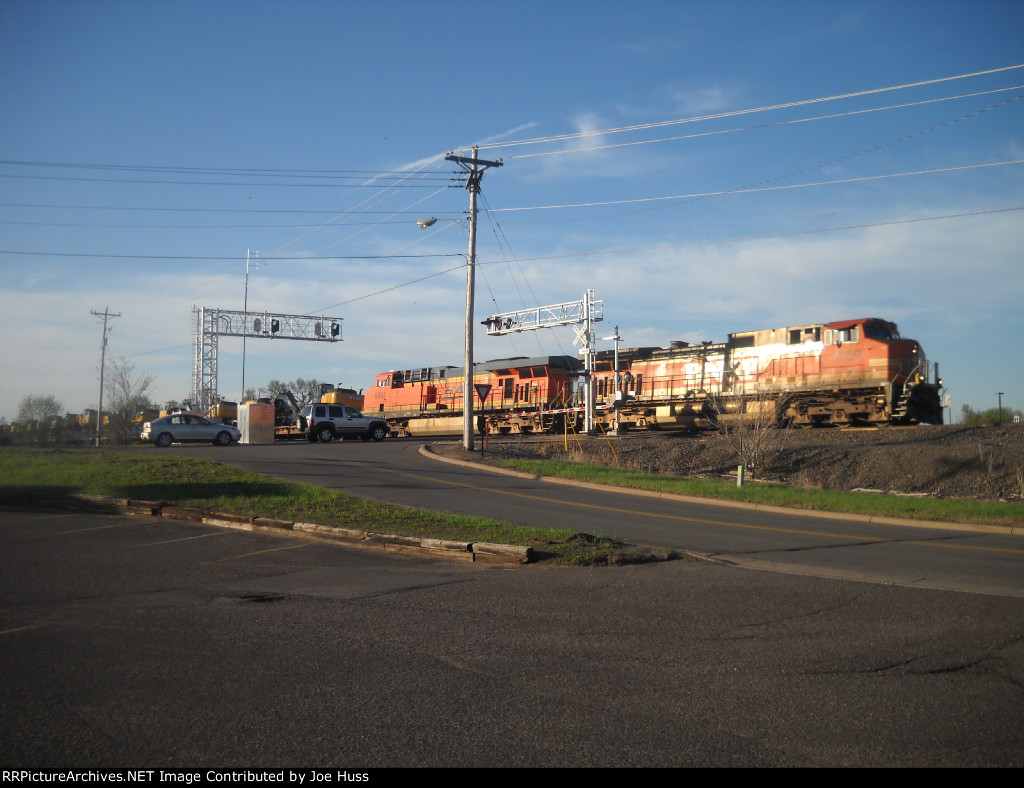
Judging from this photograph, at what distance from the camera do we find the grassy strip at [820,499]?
15578 millimetres

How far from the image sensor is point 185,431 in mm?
33750

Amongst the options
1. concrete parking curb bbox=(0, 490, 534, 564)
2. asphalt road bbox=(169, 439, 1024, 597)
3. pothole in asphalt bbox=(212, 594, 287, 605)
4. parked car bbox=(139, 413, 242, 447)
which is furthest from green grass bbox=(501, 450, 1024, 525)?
parked car bbox=(139, 413, 242, 447)

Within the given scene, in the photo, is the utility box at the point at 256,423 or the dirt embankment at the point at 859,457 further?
the utility box at the point at 256,423

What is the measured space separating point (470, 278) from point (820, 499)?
14844 millimetres

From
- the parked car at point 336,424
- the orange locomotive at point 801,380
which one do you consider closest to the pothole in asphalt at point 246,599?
the orange locomotive at point 801,380

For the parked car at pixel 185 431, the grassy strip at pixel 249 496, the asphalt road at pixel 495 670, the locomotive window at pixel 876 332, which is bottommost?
the asphalt road at pixel 495 670

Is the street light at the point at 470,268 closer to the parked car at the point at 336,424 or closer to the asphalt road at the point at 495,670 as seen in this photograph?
the parked car at the point at 336,424

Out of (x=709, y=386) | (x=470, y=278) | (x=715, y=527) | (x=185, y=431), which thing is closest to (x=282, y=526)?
(x=715, y=527)

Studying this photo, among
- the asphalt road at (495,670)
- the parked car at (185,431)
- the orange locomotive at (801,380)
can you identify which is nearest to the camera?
the asphalt road at (495,670)

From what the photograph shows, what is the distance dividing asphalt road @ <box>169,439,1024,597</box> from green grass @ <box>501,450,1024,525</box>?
0.81m

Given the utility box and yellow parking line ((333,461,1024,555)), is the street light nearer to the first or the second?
yellow parking line ((333,461,1024,555))

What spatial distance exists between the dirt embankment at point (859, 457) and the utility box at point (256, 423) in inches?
537

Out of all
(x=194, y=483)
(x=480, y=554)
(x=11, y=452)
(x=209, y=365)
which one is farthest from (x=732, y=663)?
(x=209, y=365)

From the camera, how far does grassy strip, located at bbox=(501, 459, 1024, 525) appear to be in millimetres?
15578
